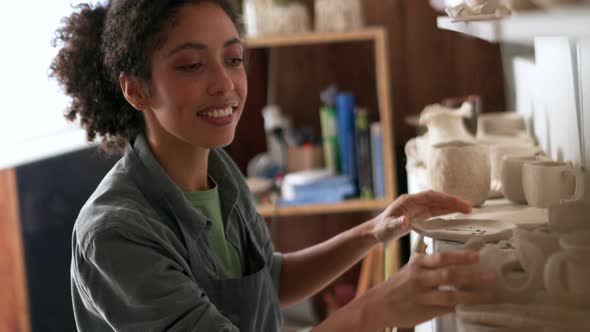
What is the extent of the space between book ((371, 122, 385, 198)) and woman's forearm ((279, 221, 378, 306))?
1076 mm

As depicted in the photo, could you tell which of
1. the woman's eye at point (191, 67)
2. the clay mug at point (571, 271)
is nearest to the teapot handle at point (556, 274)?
the clay mug at point (571, 271)

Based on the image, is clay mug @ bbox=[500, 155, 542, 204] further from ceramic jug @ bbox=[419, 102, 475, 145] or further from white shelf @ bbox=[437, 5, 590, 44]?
white shelf @ bbox=[437, 5, 590, 44]

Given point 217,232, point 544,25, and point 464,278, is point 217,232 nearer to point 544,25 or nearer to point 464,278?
point 464,278

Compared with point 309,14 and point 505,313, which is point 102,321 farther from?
point 309,14

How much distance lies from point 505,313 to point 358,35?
1.78 m

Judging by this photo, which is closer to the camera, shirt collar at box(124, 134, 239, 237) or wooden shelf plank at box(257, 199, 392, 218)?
shirt collar at box(124, 134, 239, 237)

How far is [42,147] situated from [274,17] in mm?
864

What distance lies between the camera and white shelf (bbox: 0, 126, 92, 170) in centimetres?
235

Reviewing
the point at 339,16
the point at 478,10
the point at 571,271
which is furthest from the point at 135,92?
the point at 339,16

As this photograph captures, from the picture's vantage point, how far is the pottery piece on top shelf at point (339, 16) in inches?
103

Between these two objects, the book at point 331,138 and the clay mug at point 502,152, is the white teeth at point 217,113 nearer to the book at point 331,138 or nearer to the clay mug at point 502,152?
the clay mug at point 502,152

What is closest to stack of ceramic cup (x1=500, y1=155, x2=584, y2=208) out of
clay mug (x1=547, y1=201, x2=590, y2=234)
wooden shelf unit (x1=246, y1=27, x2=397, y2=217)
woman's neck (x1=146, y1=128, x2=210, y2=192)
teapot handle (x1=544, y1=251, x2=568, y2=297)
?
clay mug (x1=547, y1=201, x2=590, y2=234)

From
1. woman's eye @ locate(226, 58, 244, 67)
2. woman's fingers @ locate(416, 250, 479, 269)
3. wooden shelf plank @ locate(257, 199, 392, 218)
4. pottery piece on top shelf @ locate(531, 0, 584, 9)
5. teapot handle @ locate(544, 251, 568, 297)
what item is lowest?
wooden shelf plank @ locate(257, 199, 392, 218)

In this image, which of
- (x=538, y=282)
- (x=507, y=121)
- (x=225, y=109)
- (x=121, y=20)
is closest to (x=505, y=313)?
(x=538, y=282)
